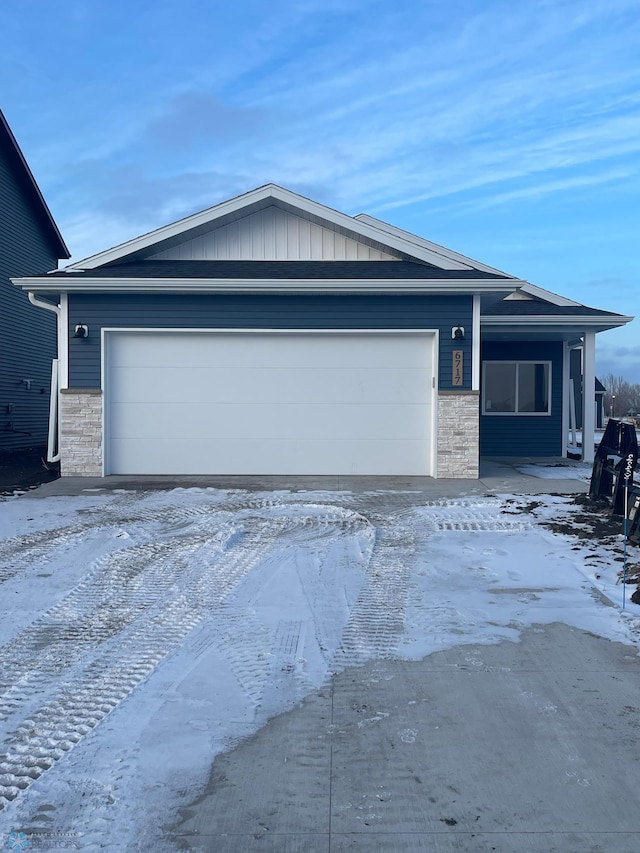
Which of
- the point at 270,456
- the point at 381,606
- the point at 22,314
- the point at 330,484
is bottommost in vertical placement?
the point at 381,606

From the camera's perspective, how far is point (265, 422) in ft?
39.1

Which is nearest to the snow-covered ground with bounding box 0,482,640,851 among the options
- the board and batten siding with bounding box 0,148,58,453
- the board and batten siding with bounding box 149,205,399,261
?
the board and batten siding with bounding box 149,205,399,261

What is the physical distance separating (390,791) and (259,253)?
10919mm

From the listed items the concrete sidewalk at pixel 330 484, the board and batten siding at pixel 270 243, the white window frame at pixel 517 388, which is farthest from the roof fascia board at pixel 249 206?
the white window frame at pixel 517 388

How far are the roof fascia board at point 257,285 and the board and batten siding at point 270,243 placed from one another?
1709mm

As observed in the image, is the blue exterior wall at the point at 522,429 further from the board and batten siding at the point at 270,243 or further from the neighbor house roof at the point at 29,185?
the neighbor house roof at the point at 29,185

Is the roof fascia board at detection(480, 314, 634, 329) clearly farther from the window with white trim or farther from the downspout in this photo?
the downspout

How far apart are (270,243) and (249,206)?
0.77 m

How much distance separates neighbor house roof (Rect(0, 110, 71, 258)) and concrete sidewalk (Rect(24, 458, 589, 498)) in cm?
903

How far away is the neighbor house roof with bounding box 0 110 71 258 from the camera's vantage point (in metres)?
16.5

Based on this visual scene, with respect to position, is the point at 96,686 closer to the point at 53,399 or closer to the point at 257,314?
the point at 257,314

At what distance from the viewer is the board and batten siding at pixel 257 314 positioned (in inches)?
457

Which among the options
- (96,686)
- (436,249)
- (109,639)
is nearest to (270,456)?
(436,249)

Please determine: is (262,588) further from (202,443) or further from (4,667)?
(202,443)
